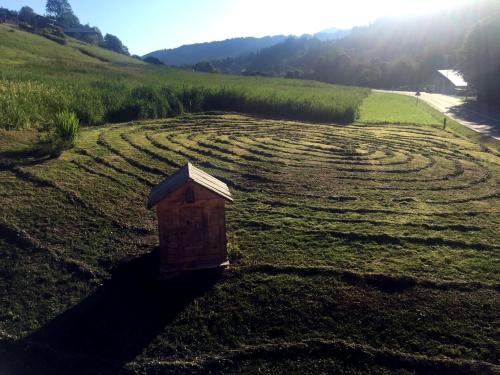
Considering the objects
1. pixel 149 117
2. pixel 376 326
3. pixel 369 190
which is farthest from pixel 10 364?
pixel 149 117

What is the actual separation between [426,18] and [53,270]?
147 metres

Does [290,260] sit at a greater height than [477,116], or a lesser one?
lesser

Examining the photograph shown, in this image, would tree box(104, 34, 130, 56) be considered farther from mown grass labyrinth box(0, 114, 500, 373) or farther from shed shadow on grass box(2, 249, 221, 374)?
shed shadow on grass box(2, 249, 221, 374)

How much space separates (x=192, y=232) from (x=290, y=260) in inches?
90.3

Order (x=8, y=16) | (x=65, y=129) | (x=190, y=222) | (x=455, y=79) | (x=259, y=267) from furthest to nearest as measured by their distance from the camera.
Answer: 1. (x=8, y=16)
2. (x=455, y=79)
3. (x=65, y=129)
4. (x=259, y=267)
5. (x=190, y=222)

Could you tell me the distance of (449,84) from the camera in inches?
2864

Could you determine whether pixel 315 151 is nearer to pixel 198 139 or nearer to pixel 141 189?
pixel 198 139

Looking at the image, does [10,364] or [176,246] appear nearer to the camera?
[10,364]

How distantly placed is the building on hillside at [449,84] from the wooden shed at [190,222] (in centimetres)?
6738

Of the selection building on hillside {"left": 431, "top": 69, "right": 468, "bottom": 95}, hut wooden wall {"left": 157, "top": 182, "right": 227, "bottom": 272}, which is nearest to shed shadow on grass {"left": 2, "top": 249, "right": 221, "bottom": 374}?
hut wooden wall {"left": 157, "top": 182, "right": 227, "bottom": 272}

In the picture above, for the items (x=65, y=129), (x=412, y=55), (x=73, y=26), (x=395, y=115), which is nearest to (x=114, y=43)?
(x=73, y=26)

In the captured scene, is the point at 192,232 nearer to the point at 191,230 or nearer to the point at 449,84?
the point at 191,230

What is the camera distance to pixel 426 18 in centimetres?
13212

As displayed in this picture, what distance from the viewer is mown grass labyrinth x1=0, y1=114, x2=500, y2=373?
7.02 meters
